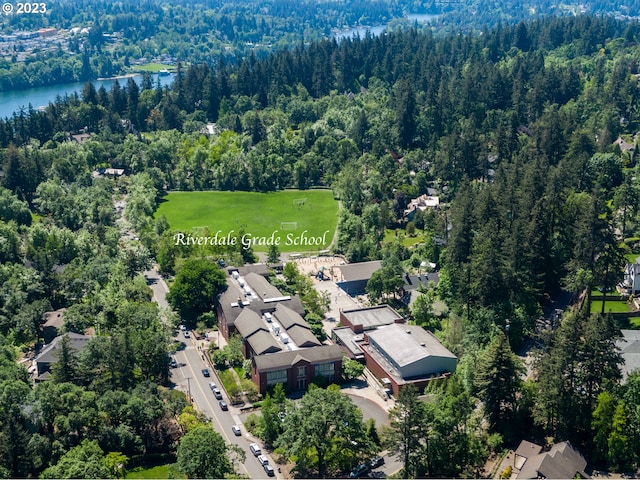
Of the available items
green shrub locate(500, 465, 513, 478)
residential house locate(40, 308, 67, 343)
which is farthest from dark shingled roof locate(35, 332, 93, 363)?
green shrub locate(500, 465, 513, 478)

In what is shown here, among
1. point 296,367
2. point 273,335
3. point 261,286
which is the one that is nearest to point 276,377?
point 296,367

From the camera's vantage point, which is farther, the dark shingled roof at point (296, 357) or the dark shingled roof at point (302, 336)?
the dark shingled roof at point (302, 336)

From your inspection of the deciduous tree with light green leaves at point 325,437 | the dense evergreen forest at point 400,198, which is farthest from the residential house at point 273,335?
the deciduous tree with light green leaves at point 325,437

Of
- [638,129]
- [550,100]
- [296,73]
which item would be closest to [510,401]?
[638,129]

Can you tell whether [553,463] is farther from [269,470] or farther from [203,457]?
[203,457]

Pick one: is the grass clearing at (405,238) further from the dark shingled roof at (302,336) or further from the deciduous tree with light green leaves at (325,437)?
the deciduous tree with light green leaves at (325,437)

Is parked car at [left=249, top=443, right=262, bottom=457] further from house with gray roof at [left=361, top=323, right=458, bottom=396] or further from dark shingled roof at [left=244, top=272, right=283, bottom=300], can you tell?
dark shingled roof at [left=244, top=272, right=283, bottom=300]

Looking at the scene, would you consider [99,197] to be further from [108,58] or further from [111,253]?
[108,58]
